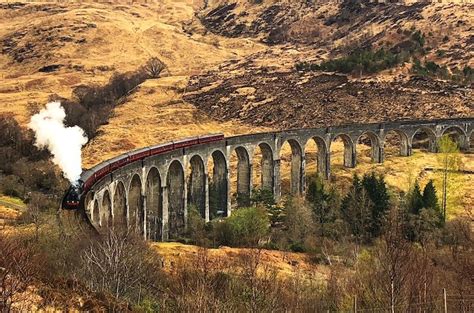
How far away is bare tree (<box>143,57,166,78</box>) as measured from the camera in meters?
128

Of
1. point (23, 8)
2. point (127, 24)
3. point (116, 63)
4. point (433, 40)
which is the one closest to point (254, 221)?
point (433, 40)

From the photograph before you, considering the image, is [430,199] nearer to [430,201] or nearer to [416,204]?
[430,201]

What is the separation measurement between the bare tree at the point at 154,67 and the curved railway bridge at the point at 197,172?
62.1 m

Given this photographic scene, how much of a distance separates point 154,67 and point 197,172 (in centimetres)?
8026

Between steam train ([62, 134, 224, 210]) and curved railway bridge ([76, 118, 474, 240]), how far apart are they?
71 millimetres

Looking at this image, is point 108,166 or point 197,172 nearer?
point 108,166

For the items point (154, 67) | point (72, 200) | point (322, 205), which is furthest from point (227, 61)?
point (72, 200)

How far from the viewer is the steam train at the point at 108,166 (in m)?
30.6

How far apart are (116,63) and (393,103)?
7108cm

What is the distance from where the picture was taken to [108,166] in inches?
1528

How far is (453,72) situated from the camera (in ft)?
311

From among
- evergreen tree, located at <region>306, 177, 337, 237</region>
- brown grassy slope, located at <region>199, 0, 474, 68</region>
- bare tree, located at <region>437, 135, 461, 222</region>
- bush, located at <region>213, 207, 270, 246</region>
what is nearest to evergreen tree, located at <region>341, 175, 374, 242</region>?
evergreen tree, located at <region>306, 177, 337, 237</region>

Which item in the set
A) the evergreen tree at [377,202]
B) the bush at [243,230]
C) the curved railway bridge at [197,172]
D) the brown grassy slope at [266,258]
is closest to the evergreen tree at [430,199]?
the evergreen tree at [377,202]

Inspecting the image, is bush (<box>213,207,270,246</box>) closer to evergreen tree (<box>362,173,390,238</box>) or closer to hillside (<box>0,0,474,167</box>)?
evergreen tree (<box>362,173,390,238</box>)
